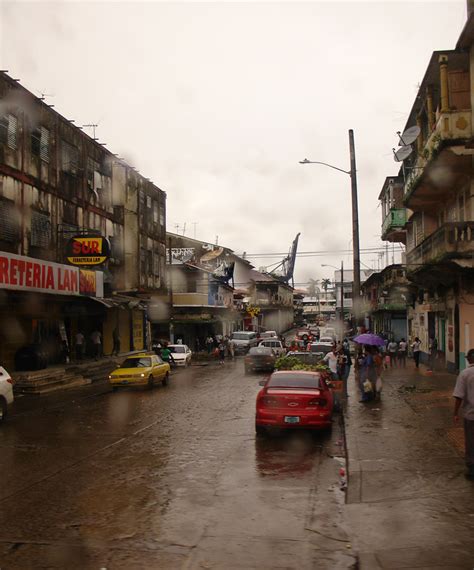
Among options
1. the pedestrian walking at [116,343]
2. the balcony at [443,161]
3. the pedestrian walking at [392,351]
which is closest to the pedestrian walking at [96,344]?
the pedestrian walking at [116,343]

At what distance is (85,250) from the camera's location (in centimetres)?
2925

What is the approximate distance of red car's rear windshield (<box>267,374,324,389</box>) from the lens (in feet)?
47.5

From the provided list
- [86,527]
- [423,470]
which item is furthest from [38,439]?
[423,470]

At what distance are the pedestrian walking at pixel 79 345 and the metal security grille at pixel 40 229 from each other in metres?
5.23

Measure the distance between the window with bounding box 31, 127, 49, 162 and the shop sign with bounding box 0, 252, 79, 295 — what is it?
5419 mm

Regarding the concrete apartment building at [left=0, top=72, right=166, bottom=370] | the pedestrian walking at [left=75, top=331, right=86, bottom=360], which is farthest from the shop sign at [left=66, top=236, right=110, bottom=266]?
the pedestrian walking at [left=75, top=331, right=86, bottom=360]

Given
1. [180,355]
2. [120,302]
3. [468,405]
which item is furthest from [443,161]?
[180,355]

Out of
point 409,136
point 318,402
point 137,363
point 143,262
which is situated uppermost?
point 409,136

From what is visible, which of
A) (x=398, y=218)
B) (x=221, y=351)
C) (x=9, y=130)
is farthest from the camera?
(x=221, y=351)

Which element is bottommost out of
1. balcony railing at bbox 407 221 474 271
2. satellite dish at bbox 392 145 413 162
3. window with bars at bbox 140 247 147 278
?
balcony railing at bbox 407 221 474 271

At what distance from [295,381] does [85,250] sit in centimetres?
1712

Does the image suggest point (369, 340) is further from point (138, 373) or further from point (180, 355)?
point (180, 355)

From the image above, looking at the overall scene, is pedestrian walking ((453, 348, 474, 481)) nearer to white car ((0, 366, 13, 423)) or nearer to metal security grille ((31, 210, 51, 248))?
white car ((0, 366, 13, 423))

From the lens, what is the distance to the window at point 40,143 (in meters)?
28.8
